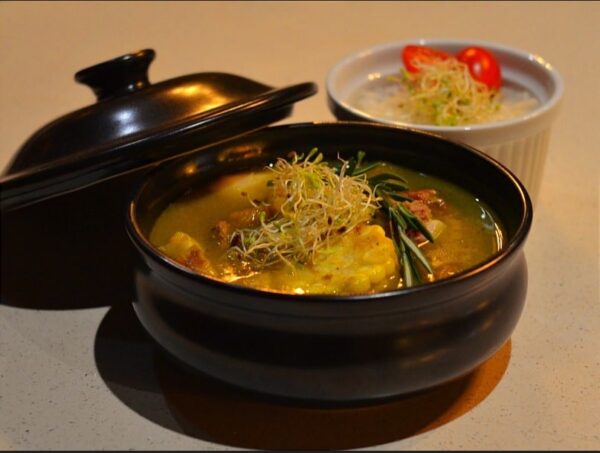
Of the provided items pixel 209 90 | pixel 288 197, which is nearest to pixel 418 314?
pixel 288 197

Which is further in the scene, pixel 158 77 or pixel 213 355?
pixel 158 77

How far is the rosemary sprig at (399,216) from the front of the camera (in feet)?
5.13

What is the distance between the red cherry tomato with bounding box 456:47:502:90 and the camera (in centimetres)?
249

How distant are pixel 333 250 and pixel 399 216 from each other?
0.18 meters

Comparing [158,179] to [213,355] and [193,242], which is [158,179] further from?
[213,355]

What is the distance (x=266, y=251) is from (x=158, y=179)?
34 centimetres

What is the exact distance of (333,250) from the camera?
1570 mm

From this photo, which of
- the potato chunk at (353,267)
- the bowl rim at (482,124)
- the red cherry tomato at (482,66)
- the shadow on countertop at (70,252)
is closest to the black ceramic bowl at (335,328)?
the potato chunk at (353,267)

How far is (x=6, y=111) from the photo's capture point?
3.21 meters

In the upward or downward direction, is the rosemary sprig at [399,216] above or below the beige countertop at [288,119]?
above

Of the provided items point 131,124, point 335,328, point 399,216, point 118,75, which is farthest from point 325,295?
point 118,75

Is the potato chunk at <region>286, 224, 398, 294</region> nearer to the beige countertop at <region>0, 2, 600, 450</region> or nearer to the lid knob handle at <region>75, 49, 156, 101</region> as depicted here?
the beige countertop at <region>0, 2, 600, 450</region>

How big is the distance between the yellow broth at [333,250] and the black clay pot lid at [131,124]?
18cm

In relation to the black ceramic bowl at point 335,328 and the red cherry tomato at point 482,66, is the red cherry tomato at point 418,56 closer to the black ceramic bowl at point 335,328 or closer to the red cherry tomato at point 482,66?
the red cherry tomato at point 482,66
